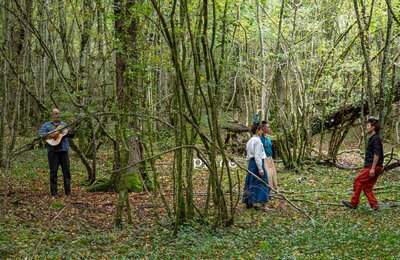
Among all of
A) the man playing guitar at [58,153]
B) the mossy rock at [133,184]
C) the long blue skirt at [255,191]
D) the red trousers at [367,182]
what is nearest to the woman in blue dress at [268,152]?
the long blue skirt at [255,191]

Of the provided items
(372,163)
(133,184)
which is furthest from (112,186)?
(372,163)

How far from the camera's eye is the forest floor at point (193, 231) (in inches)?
260

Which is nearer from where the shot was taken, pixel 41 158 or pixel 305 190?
pixel 305 190

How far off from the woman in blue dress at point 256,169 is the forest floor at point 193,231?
29cm

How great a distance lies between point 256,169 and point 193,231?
2.36 m

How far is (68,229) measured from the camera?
26.7ft

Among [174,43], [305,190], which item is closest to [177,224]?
[174,43]

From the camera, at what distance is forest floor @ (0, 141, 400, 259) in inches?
260

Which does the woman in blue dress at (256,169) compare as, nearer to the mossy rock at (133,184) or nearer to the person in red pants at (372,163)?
the person in red pants at (372,163)

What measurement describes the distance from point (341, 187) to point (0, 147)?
9.30 meters

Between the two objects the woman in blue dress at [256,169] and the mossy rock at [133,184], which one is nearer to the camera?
the woman in blue dress at [256,169]

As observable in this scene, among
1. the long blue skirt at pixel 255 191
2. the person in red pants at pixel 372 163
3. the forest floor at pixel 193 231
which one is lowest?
the forest floor at pixel 193 231

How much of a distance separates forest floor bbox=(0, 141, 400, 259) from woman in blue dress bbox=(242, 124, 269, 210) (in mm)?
291

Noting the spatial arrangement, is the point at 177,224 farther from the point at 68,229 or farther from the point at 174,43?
the point at 174,43
